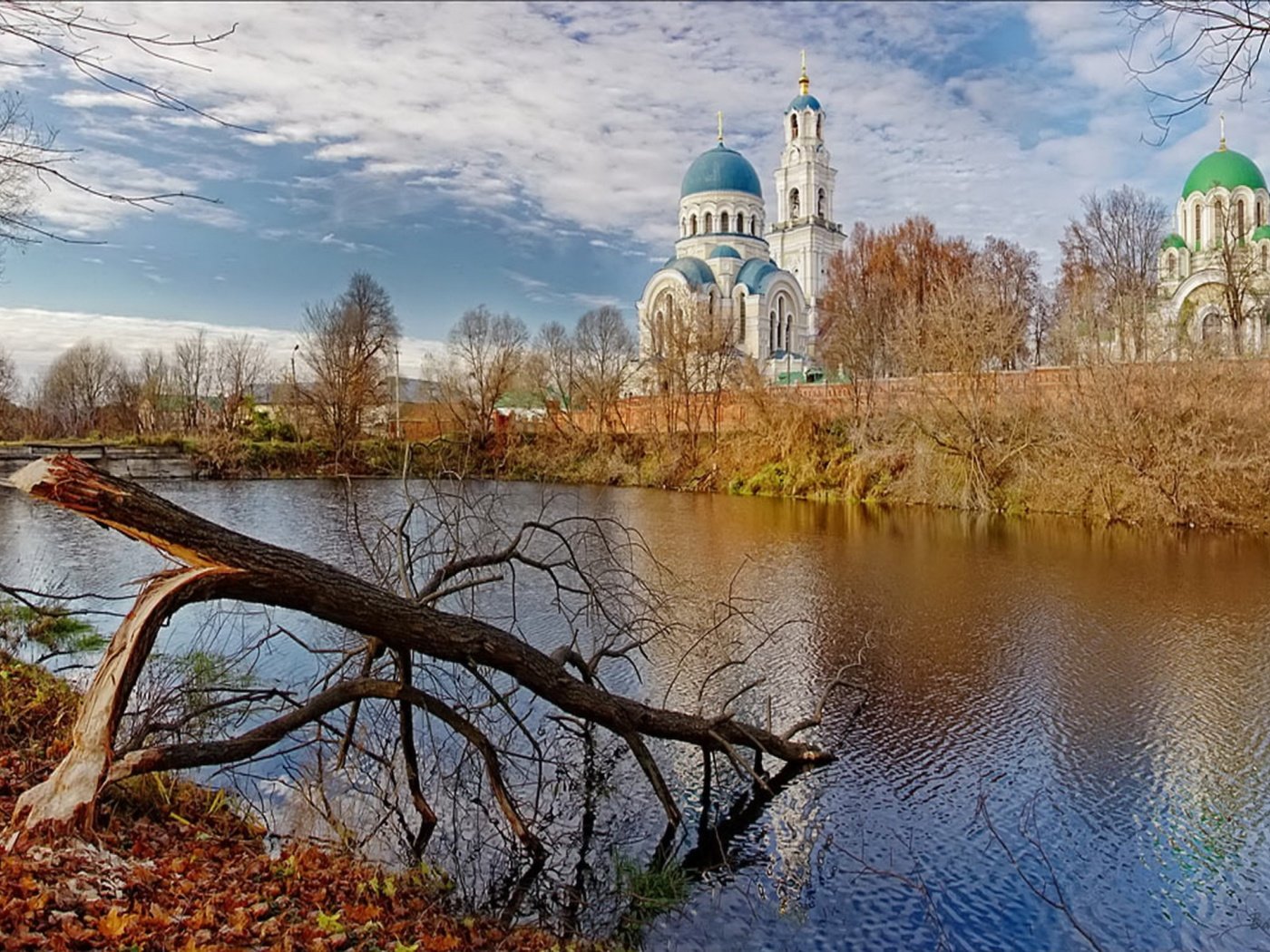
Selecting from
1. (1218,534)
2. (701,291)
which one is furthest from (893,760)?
(701,291)

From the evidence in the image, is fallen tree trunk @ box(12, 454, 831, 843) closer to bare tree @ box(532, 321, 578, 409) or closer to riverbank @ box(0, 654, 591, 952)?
riverbank @ box(0, 654, 591, 952)

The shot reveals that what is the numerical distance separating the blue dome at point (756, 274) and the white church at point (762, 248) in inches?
2.4

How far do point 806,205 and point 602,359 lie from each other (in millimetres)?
23523

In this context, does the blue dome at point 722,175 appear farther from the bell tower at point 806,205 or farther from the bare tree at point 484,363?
the bare tree at point 484,363

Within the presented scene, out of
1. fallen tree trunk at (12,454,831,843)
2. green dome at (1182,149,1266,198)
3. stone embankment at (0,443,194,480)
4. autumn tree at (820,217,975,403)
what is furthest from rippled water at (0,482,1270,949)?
green dome at (1182,149,1266,198)

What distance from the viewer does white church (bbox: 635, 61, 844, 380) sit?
5291 centimetres

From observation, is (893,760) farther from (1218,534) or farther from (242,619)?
(1218,534)

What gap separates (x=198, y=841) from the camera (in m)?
5.21

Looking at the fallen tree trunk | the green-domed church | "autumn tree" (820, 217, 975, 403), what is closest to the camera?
the fallen tree trunk

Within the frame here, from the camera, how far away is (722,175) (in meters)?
56.4

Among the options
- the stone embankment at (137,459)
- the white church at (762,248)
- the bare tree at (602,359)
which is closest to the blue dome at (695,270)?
the white church at (762,248)

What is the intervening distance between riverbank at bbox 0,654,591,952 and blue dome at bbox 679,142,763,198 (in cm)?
5513

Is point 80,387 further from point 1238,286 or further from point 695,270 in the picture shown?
point 1238,286

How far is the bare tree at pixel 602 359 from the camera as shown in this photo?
40531 mm
